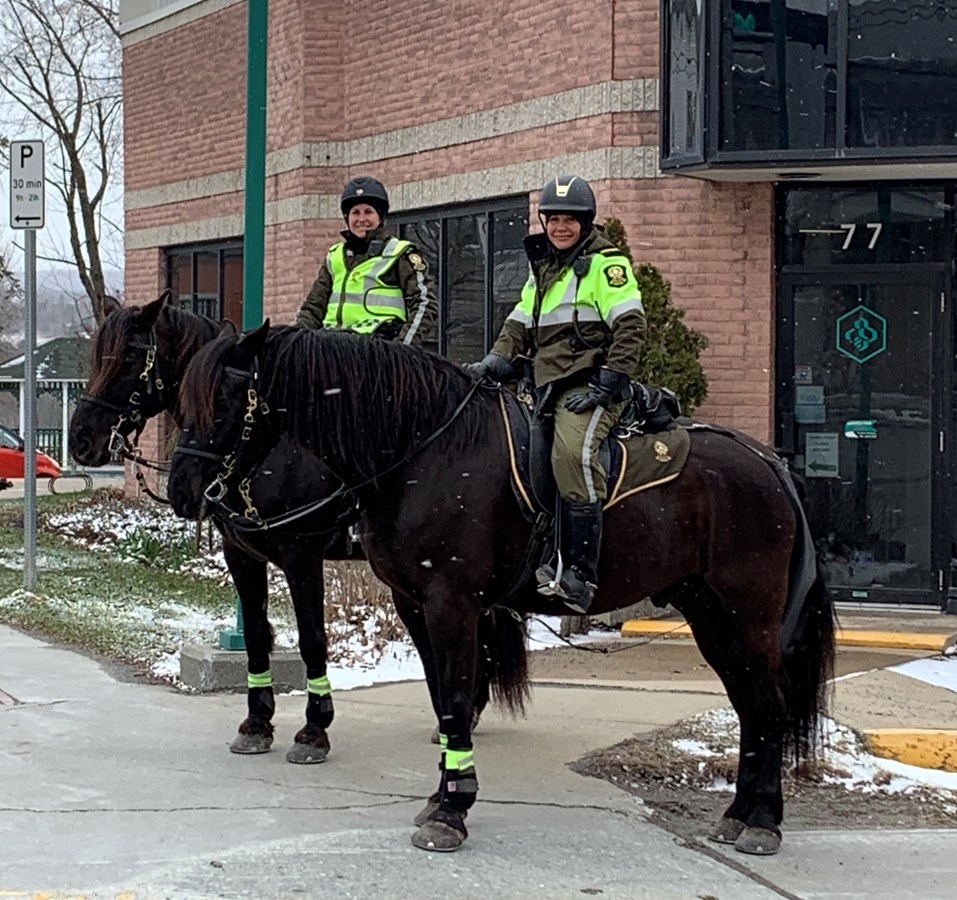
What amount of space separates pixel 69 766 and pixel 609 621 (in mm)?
5036

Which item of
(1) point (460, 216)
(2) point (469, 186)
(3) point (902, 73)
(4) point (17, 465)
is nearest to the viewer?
(3) point (902, 73)

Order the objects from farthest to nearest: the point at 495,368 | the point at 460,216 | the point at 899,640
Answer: the point at 460,216 < the point at 899,640 < the point at 495,368

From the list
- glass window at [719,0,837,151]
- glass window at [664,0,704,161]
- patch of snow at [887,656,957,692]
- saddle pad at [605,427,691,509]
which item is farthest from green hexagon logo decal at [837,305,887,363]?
saddle pad at [605,427,691,509]

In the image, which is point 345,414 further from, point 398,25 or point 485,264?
point 398,25

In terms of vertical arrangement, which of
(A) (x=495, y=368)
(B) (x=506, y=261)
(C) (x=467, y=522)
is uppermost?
(B) (x=506, y=261)

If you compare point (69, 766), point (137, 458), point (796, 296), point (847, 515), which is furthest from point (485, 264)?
point (69, 766)

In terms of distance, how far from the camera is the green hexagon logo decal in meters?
11.6

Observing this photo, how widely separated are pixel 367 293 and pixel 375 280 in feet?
0.26

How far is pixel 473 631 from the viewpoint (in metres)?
6.07

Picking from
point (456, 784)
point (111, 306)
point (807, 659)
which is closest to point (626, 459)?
point (807, 659)

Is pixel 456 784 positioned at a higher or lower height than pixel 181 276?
lower

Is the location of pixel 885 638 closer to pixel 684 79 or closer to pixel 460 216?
pixel 684 79

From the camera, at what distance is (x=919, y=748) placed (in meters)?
7.73

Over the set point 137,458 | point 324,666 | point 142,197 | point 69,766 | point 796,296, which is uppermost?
point 142,197
